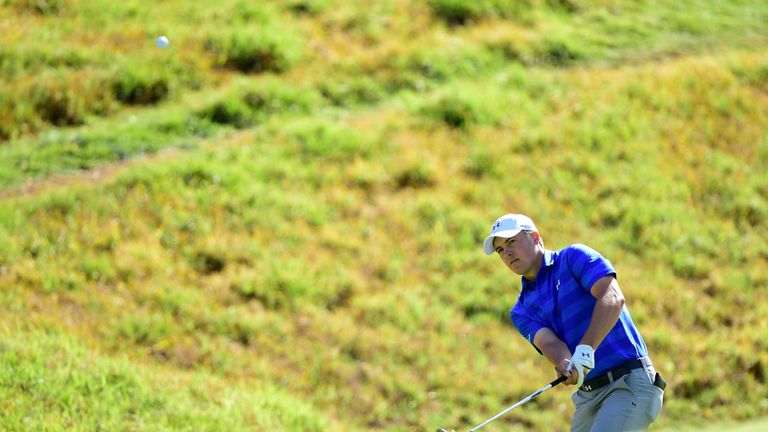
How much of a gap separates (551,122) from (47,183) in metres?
7.88

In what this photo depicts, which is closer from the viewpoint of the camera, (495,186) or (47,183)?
(47,183)

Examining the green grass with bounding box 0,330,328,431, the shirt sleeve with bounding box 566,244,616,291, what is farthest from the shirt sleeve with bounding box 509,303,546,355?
the green grass with bounding box 0,330,328,431

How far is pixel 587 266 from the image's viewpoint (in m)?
5.54

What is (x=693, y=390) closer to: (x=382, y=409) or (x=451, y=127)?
(x=382, y=409)

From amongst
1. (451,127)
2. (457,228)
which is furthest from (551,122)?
(457,228)

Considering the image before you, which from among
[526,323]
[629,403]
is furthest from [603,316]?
[526,323]

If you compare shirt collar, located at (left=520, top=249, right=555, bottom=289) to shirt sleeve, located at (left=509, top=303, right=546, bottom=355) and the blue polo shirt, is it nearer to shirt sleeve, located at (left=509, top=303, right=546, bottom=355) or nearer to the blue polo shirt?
the blue polo shirt

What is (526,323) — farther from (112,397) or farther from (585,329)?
(112,397)

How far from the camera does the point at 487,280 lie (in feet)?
42.0

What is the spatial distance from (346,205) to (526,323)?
26.0 ft

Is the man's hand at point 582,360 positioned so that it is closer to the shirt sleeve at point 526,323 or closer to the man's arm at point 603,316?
the man's arm at point 603,316

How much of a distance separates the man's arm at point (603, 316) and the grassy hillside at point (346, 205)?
12.2 feet

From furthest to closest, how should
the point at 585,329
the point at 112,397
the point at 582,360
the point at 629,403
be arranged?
the point at 112,397 < the point at 585,329 < the point at 629,403 < the point at 582,360

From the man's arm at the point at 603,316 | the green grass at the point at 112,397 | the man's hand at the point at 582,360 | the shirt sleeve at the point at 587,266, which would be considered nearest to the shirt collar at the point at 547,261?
the shirt sleeve at the point at 587,266
